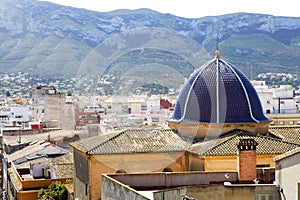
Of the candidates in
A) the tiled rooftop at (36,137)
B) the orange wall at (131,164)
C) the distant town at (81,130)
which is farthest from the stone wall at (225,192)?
the tiled rooftop at (36,137)

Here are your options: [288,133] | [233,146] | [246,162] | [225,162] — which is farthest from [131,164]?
[288,133]

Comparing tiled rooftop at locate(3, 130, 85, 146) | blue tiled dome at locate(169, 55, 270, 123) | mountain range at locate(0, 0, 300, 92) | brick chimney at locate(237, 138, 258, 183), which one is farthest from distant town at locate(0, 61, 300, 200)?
mountain range at locate(0, 0, 300, 92)

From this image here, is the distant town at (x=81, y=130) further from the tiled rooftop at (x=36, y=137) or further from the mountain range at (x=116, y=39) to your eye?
the mountain range at (x=116, y=39)

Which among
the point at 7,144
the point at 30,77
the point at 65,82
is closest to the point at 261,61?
the point at 65,82

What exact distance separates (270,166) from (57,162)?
51.6 ft

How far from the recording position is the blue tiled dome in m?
25.7

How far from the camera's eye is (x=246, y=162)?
837 inches

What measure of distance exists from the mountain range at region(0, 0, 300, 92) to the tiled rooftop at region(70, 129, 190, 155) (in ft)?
27.9

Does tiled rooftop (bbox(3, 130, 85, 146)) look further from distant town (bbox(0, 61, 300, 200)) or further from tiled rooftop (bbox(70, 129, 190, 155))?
tiled rooftop (bbox(70, 129, 190, 155))

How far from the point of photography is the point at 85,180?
25.5m

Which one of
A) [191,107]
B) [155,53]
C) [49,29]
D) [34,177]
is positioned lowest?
[34,177]

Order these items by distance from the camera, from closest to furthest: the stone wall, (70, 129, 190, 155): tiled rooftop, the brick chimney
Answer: the stone wall, the brick chimney, (70, 129, 190, 155): tiled rooftop

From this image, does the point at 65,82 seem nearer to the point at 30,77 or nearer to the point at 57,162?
the point at 30,77

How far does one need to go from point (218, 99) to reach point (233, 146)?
10.2 feet
